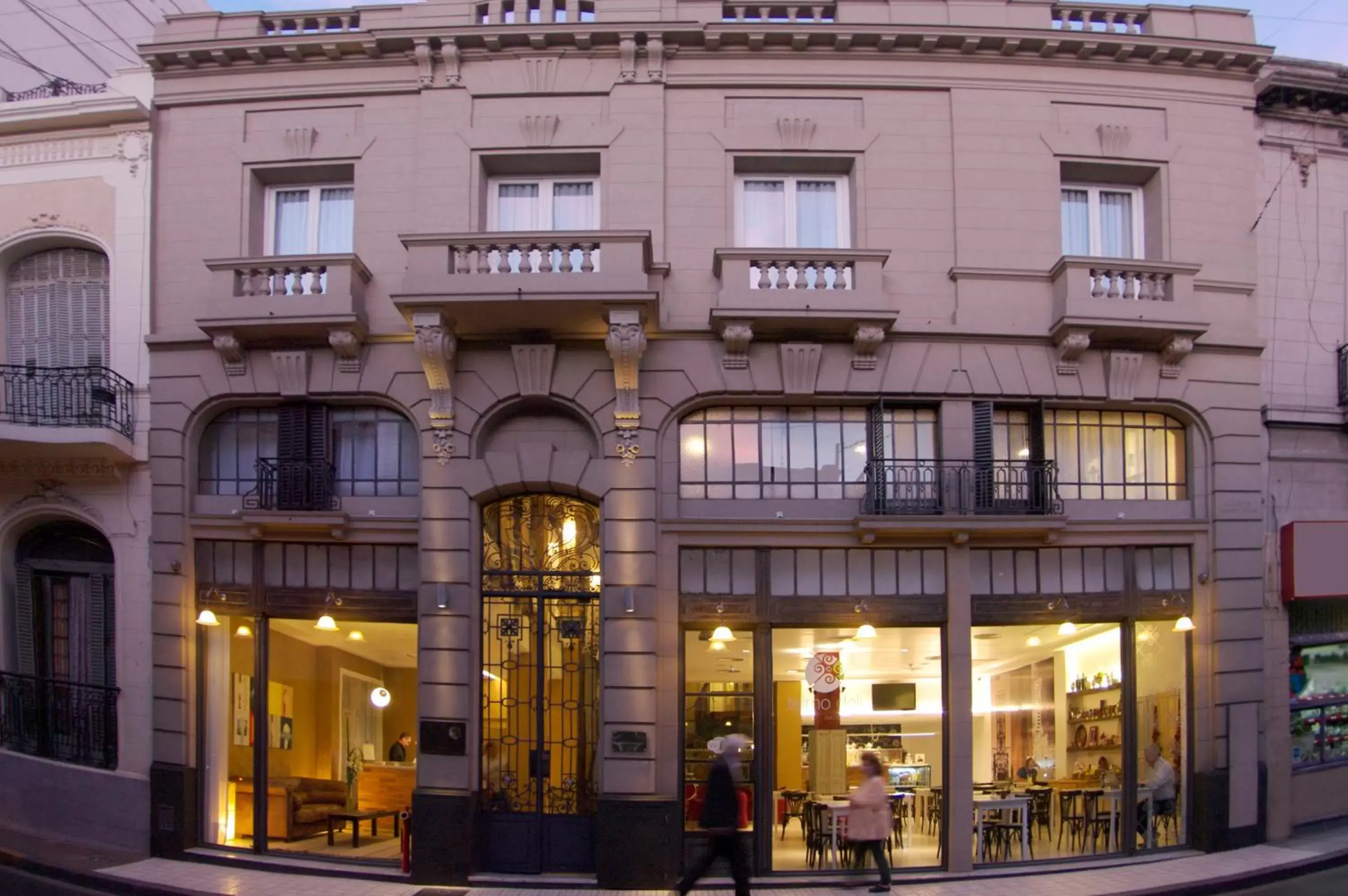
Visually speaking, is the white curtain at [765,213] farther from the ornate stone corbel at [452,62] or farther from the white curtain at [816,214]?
the ornate stone corbel at [452,62]

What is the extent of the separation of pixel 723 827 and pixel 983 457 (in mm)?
5954

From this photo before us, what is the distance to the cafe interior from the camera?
13602 millimetres

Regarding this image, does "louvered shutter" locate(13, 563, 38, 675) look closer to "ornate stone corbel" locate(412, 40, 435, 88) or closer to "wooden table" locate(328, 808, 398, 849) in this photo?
"wooden table" locate(328, 808, 398, 849)

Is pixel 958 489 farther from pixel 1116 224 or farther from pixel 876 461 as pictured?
pixel 1116 224

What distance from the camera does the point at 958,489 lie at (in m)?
13.9

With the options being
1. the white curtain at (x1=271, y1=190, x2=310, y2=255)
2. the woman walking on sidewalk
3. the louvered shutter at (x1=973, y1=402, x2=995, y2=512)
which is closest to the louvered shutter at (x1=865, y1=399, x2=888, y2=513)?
the louvered shutter at (x1=973, y1=402, x2=995, y2=512)

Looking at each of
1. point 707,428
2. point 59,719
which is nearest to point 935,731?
point 707,428

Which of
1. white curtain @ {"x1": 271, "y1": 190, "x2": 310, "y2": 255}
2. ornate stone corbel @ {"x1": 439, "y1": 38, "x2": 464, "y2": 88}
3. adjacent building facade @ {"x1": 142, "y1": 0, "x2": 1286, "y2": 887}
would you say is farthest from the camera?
Answer: white curtain @ {"x1": 271, "y1": 190, "x2": 310, "y2": 255}

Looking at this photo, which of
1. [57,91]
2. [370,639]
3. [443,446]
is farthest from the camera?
[57,91]

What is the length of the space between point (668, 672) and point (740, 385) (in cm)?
381

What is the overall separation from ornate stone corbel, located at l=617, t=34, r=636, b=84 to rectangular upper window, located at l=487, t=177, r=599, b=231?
1398 mm

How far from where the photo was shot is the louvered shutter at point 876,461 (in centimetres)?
1378

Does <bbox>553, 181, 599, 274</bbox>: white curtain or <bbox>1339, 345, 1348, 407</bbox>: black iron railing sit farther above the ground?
<bbox>553, 181, 599, 274</bbox>: white curtain

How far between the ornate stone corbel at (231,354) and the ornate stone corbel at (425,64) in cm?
429
